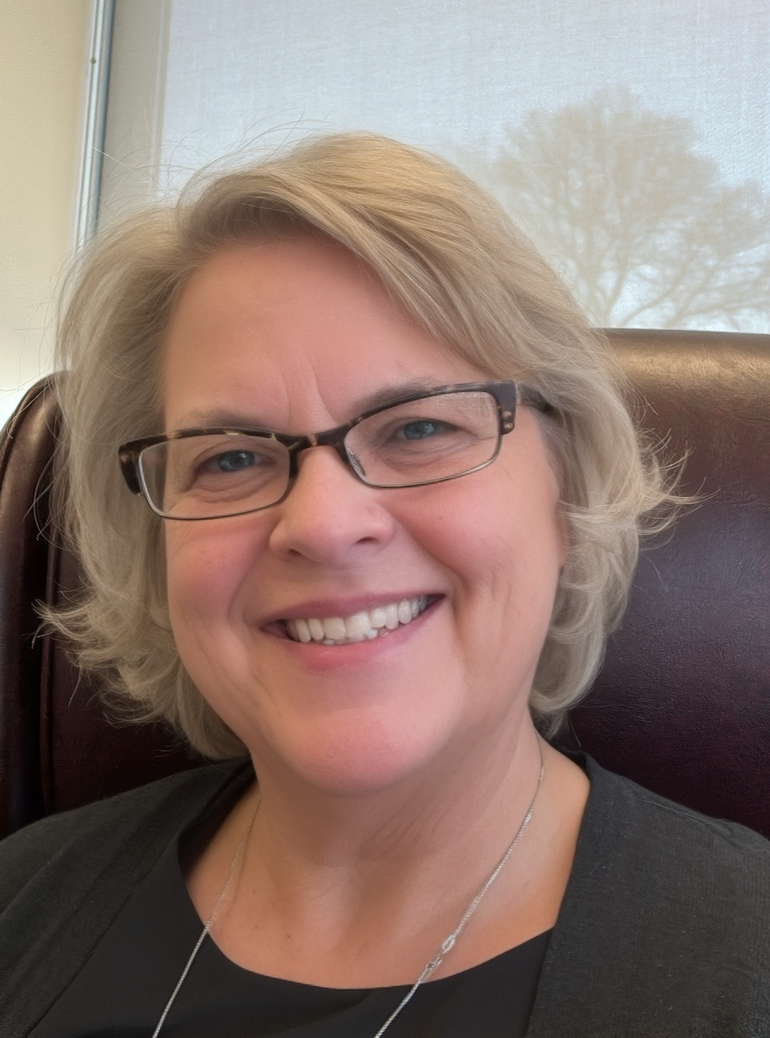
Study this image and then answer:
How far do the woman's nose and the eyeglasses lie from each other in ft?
0.04

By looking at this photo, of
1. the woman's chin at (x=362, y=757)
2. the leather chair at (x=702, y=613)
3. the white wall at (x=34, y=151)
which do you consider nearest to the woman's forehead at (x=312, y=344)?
the woman's chin at (x=362, y=757)

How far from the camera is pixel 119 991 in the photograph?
1052 millimetres

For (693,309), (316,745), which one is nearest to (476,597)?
(316,745)

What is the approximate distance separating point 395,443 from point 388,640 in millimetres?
215

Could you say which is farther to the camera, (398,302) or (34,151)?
(34,151)

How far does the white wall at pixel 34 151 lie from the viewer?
215 cm

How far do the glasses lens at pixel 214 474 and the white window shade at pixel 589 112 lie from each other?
512 millimetres

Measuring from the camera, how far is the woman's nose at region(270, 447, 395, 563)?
0.88 metres

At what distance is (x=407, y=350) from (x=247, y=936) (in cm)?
75

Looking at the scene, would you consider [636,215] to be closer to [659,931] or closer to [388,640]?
[388,640]

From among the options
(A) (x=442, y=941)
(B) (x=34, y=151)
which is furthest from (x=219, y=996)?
(B) (x=34, y=151)

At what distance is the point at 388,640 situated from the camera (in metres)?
0.93

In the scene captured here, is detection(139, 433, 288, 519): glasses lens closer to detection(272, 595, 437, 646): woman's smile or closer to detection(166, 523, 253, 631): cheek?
detection(166, 523, 253, 631): cheek

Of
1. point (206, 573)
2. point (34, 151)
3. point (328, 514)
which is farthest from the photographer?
point (34, 151)
